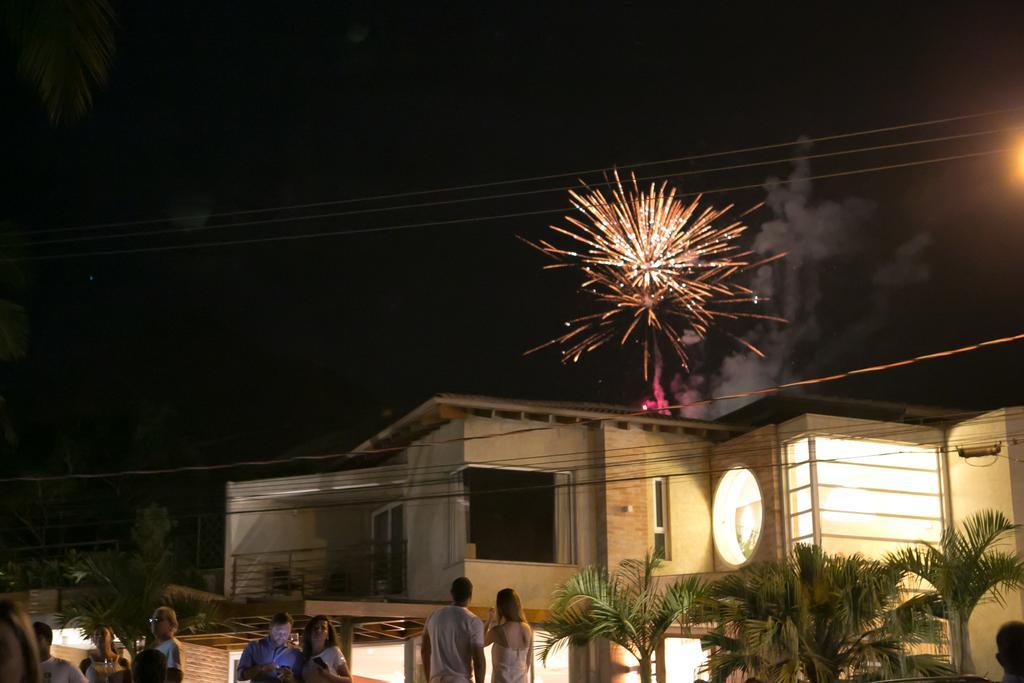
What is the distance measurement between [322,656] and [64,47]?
241 inches

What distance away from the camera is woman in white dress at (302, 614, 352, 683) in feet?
33.5

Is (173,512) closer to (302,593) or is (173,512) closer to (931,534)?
(302,593)

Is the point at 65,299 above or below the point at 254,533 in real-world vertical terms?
above

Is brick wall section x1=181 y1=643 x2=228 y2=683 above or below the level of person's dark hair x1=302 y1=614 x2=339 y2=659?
below

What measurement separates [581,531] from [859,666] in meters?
8.95

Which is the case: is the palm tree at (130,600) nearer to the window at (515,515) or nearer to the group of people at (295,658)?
the window at (515,515)

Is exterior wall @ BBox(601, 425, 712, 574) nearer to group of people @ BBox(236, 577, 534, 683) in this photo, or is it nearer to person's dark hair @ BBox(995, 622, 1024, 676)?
group of people @ BBox(236, 577, 534, 683)

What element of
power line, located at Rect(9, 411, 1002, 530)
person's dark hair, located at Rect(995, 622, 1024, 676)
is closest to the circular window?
power line, located at Rect(9, 411, 1002, 530)

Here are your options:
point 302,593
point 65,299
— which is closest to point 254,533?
point 302,593

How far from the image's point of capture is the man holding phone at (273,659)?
10312 mm

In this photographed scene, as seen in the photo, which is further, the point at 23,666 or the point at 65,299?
the point at 65,299

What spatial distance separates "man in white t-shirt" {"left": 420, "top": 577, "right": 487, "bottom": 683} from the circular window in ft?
46.8

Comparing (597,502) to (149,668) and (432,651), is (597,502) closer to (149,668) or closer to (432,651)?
(432,651)

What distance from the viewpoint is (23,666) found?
16.1 ft
